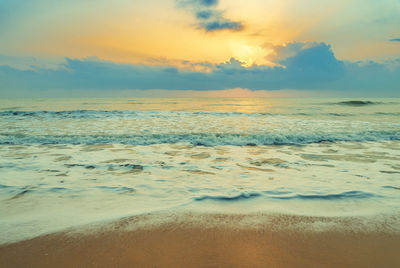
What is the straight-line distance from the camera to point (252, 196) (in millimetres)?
3527

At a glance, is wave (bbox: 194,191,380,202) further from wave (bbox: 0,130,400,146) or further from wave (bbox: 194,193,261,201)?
wave (bbox: 0,130,400,146)

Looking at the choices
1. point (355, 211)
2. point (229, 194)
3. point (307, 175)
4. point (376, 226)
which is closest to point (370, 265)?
point (376, 226)

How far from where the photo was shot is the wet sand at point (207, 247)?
2033 mm

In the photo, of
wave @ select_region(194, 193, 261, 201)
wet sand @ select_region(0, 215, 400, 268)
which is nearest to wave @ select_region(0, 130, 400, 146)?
wave @ select_region(194, 193, 261, 201)

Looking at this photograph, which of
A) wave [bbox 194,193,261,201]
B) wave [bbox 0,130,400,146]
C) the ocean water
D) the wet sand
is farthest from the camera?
wave [bbox 0,130,400,146]

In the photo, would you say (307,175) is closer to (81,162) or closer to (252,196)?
(252,196)

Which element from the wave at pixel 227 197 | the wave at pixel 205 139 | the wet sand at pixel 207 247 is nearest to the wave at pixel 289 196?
the wave at pixel 227 197

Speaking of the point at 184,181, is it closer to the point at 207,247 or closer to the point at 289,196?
the point at 289,196

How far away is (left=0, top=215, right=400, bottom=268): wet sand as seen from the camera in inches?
80.0

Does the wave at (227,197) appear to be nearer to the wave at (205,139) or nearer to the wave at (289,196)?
the wave at (289,196)

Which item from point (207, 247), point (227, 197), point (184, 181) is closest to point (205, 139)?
point (184, 181)

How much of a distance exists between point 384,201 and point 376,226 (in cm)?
88

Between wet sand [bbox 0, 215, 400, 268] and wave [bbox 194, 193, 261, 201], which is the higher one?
wet sand [bbox 0, 215, 400, 268]

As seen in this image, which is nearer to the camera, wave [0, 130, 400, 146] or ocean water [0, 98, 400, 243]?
ocean water [0, 98, 400, 243]
